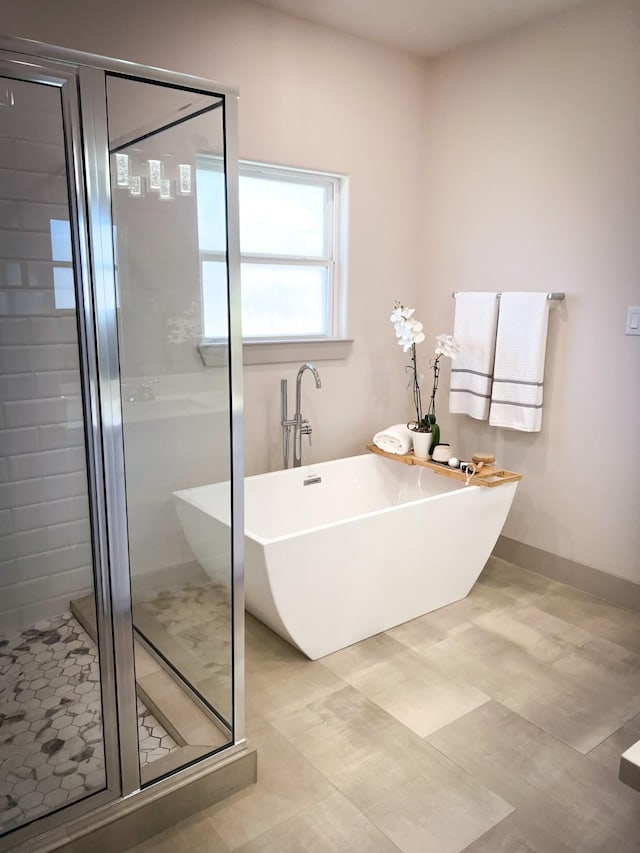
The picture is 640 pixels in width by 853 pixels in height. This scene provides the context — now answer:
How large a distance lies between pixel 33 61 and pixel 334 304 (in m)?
2.42

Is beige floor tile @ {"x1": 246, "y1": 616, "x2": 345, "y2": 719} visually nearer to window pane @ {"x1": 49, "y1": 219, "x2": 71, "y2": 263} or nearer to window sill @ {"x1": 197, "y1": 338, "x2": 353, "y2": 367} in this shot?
window sill @ {"x1": 197, "y1": 338, "x2": 353, "y2": 367}

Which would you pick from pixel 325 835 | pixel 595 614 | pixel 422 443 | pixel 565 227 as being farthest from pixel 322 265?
pixel 325 835

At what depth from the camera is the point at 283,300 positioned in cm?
353

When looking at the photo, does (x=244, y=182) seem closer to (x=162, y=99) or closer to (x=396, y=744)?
(x=162, y=99)

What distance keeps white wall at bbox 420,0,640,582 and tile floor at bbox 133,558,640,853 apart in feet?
1.90

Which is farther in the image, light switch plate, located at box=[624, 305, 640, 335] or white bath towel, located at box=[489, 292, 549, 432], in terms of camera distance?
white bath towel, located at box=[489, 292, 549, 432]

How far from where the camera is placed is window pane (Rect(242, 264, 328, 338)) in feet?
11.1

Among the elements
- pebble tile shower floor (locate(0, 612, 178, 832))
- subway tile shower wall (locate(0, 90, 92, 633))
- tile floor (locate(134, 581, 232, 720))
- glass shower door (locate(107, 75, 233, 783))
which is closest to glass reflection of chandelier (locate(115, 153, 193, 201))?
glass shower door (locate(107, 75, 233, 783))

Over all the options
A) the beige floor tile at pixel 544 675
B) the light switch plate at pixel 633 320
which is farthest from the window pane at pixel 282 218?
the beige floor tile at pixel 544 675

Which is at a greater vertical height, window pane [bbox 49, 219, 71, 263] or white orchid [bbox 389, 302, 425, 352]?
window pane [bbox 49, 219, 71, 263]

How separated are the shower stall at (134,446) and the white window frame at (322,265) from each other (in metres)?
1.25

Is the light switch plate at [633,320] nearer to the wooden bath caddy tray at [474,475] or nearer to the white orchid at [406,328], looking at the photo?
the wooden bath caddy tray at [474,475]

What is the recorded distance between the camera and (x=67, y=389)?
7.73 feet

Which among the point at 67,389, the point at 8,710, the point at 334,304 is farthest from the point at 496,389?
the point at 8,710
